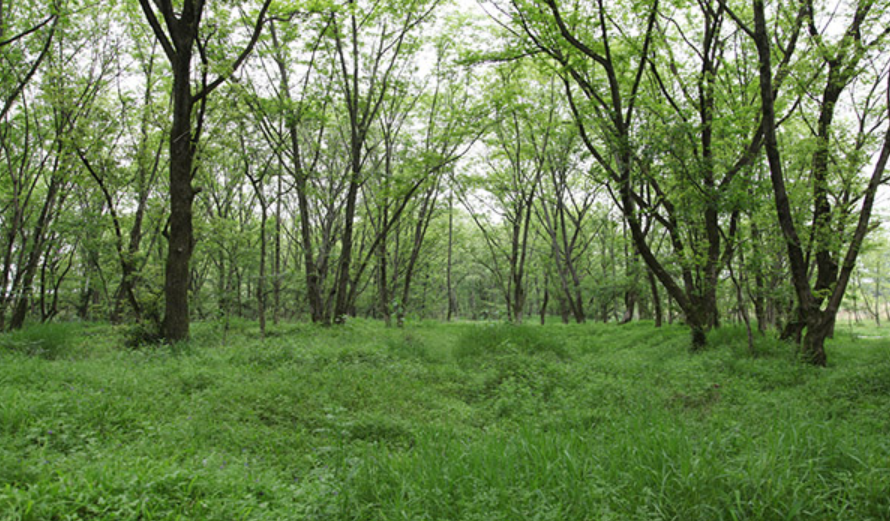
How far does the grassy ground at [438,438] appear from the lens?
8.57ft

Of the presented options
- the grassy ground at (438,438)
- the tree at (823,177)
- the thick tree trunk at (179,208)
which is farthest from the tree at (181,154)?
the tree at (823,177)

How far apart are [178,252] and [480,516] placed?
797cm

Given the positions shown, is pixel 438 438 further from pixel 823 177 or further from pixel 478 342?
pixel 823 177

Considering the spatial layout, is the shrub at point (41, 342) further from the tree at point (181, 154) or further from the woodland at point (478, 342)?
the tree at point (181, 154)

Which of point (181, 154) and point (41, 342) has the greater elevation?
point (181, 154)

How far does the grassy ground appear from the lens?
8.57 feet

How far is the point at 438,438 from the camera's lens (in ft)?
12.7

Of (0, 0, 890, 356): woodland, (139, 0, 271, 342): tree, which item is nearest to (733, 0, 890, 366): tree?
(0, 0, 890, 356): woodland

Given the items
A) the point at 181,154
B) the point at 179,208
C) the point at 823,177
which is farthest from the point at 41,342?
the point at 823,177

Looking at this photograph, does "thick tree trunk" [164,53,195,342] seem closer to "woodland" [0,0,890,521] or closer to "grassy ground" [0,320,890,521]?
"woodland" [0,0,890,521]

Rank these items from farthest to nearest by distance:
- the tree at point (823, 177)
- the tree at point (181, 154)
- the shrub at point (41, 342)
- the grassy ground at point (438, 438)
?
the tree at point (181, 154), the shrub at point (41, 342), the tree at point (823, 177), the grassy ground at point (438, 438)

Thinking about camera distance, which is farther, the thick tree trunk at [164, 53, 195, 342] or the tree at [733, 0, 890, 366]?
the thick tree trunk at [164, 53, 195, 342]

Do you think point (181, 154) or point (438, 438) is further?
point (181, 154)

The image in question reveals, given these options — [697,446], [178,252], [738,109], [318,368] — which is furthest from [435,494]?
[738,109]
